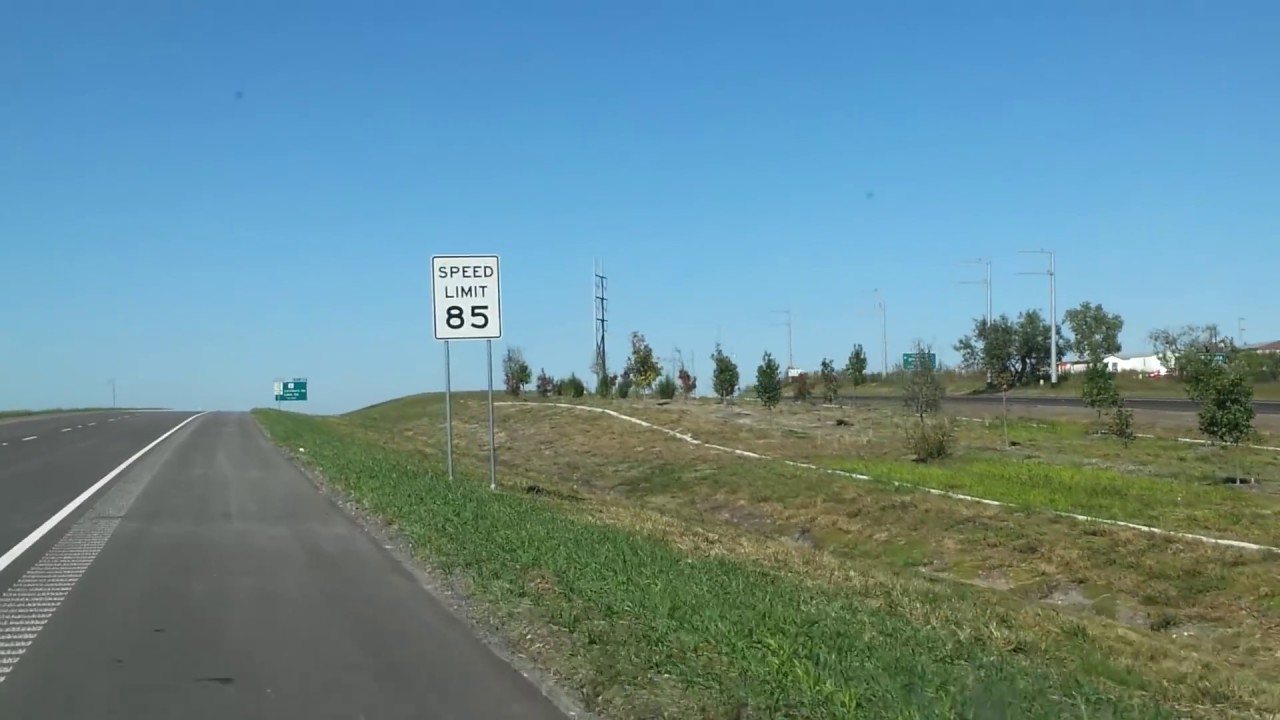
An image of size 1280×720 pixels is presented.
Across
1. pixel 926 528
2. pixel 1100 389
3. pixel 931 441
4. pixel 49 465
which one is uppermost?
pixel 1100 389

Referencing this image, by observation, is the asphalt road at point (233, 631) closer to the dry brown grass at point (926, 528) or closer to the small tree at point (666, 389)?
the dry brown grass at point (926, 528)

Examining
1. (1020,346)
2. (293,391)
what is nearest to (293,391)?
(293,391)

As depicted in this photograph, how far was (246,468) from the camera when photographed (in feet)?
87.4

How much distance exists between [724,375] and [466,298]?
3608cm

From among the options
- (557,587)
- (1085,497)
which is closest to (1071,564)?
(1085,497)

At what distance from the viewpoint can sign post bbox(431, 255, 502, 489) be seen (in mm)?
19844

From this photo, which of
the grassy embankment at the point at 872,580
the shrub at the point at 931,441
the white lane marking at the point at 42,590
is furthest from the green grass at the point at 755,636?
the shrub at the point at 931,441

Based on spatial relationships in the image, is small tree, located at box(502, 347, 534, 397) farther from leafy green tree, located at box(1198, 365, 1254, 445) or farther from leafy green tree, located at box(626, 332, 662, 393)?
leafy green tree, located at box(1198, 365, 1254, 445)

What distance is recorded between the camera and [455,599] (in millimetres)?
10766

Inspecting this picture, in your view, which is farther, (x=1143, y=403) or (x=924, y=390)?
(x=1143, y=403)

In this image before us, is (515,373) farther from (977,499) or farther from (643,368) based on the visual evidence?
(977,499)

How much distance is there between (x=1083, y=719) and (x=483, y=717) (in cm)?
319

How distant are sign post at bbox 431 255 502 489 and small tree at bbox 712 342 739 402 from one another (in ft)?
117

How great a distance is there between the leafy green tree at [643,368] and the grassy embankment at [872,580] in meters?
34.7
